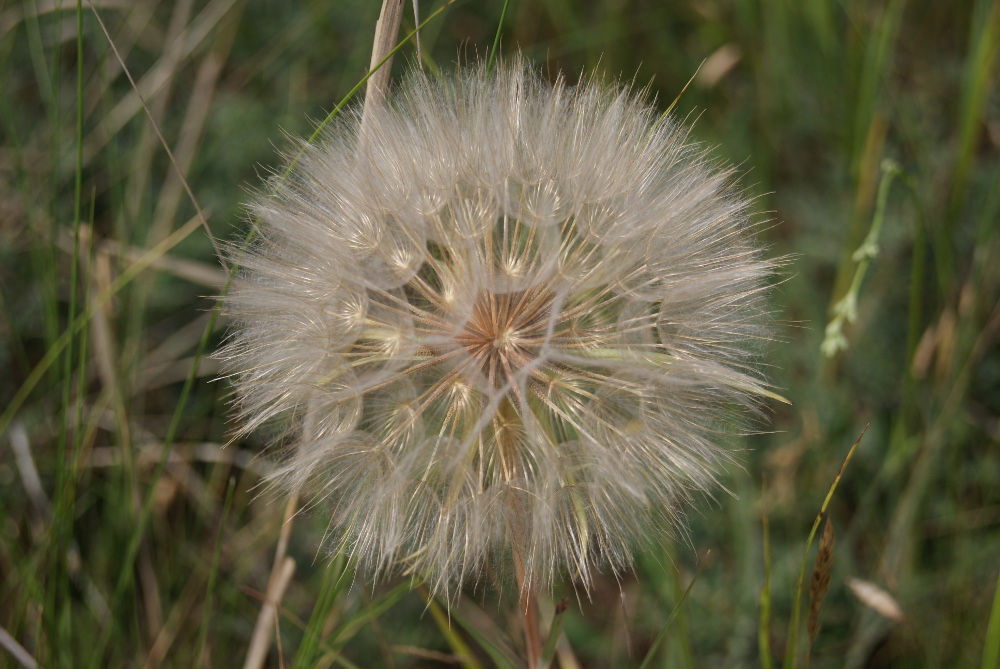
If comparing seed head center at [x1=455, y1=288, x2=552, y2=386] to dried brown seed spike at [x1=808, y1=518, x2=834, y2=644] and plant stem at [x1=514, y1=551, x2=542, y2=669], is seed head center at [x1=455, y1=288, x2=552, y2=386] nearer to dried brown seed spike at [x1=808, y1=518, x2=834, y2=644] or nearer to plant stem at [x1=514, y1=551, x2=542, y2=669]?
plant stem at [x1=514, y1=551, x2=542, y2=669]

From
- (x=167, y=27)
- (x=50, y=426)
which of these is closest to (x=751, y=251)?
(x=50, y=426)

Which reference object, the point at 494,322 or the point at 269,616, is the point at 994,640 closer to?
the point at 494,322

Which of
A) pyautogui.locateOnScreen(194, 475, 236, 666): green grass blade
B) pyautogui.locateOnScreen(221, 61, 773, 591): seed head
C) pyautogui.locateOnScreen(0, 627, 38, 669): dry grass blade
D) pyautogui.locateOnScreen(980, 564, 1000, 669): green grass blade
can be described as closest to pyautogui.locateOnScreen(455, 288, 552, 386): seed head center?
pyautogui.locateOnScreen(221, 61, 773, 591): seed head

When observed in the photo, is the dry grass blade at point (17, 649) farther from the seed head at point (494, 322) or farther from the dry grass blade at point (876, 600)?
the dry grass blade at point (876, 600)

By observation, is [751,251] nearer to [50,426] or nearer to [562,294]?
[562,294]

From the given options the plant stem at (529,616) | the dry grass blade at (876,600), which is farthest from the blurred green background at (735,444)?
the plant stem at (529,616)

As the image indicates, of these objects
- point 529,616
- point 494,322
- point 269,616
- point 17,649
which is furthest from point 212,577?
point 494,322
